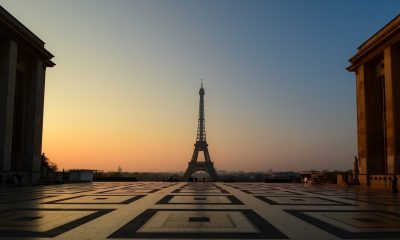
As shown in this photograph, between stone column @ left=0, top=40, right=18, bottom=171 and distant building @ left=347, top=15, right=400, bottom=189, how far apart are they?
3140 cm

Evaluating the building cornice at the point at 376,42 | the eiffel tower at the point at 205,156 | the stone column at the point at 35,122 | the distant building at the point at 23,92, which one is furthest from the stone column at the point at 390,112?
the eiffel tower at the point at 205,156

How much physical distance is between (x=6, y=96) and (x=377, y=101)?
3453cm

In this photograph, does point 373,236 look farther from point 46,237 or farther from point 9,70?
point 9,70

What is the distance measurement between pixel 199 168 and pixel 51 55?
7766 cm

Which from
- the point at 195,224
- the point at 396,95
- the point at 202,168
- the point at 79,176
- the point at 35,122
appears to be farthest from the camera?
the point at 202,168

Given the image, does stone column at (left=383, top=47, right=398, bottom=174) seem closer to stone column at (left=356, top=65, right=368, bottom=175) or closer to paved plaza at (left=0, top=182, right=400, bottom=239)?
stone column at (left=356, top=65, right=368, bottom=175)

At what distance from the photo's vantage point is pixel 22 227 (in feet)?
34.9

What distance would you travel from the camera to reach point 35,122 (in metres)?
43.3

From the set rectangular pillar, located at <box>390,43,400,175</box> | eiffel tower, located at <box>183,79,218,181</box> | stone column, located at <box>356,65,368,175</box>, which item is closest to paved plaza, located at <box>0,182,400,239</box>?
rectangular pillar, located at <box>390,43,400,175</box>

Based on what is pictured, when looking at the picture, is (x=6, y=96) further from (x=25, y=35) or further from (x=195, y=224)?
(x=195, y=224)

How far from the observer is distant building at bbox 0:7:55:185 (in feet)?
119

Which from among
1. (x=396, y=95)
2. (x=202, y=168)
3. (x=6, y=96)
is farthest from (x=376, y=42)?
(x=202, y=168)

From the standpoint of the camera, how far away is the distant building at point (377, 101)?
3584 cm

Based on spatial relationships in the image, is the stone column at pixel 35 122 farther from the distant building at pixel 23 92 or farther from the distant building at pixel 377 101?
the distant building at pixel 377 101
